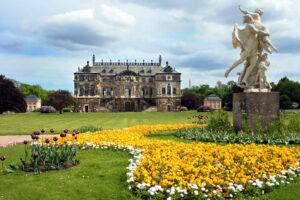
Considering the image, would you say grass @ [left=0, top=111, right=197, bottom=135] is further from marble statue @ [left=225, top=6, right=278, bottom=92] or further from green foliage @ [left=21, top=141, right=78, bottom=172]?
green foliage @ [left=21, top=141, right=78, bottom=172]

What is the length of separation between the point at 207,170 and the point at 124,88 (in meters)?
112

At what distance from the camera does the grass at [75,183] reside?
8.79 meters

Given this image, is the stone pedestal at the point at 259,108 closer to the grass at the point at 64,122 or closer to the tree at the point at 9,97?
the grass at the point at 64,122

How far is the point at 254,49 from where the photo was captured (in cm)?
1805

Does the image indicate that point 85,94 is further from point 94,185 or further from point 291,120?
point 94,185

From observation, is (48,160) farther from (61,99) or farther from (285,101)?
(285,101)

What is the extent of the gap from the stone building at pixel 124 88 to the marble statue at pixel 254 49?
323 ft

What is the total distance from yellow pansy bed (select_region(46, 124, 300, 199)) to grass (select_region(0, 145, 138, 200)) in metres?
0.37

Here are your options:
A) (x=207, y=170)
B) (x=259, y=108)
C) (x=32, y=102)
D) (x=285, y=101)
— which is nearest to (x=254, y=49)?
(x=259, y=108)

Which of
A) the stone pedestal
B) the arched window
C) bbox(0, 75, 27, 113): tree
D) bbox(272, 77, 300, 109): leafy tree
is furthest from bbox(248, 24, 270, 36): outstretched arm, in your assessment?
the arched window

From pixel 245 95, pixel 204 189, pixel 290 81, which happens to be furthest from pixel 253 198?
pixel 290 81

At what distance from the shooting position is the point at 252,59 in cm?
1808

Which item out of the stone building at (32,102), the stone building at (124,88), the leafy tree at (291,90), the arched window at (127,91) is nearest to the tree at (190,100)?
the stone building at (124,88)

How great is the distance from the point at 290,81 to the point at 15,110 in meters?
53.2
